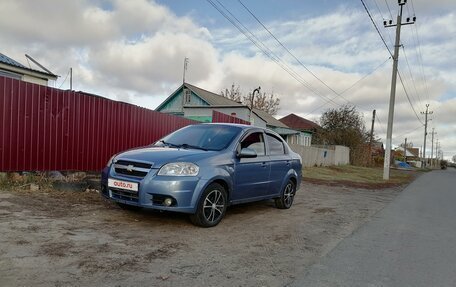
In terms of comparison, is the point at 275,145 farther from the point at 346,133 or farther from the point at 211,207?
the point at 346,133

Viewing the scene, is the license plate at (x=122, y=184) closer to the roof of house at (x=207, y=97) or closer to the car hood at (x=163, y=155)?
the car hood at (x=163, y=155)

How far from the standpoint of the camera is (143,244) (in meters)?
5.27

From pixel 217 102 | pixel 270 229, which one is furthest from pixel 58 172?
pixel 217 102

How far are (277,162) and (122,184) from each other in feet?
10.8

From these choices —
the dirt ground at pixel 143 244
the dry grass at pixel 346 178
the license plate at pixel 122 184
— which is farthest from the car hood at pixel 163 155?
the dry grass at pixel 346 178

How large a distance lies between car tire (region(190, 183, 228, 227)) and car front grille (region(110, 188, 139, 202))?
903 millimetres

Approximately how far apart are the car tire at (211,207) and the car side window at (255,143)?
1.12 m

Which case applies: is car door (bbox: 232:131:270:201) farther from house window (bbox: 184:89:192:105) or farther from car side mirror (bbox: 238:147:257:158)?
house window (bbox: 184:89:192:105)

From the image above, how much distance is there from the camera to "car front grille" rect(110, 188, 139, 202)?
19.7 ft

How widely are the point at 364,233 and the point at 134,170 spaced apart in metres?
4.04

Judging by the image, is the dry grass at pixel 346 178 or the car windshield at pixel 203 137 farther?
the dry grass at pixel 346 178

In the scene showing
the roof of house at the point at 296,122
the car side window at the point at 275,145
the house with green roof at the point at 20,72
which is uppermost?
the roof of house at the point at 296,122

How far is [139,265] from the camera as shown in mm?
4488

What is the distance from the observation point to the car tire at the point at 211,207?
6.25 m
